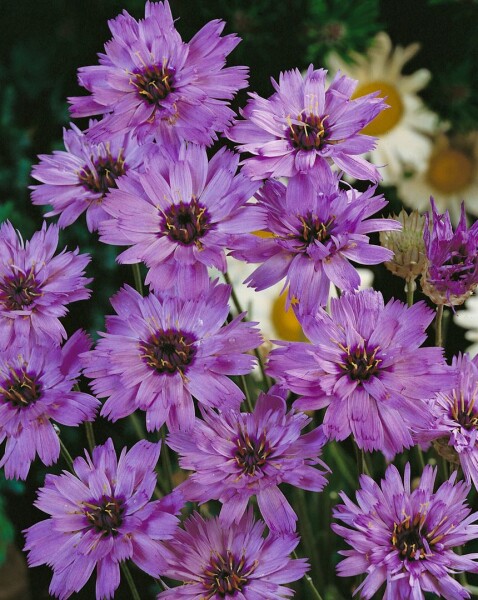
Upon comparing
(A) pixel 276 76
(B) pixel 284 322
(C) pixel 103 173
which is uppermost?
(C) pixel 103 173

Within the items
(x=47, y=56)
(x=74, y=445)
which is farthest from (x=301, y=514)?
(x=47, y=56)

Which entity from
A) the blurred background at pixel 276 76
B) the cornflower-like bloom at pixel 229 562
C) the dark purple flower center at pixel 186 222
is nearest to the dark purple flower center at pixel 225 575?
the cornflower-like bloom at pixel 229 562

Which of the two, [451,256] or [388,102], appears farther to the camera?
[388,102]

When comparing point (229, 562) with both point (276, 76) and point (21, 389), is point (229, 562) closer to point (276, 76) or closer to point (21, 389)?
point (21, 389)

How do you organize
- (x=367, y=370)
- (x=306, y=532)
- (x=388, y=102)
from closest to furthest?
1. (x=367, y=370)
2. (x=306, y=532)
3. (x=388, y=102)

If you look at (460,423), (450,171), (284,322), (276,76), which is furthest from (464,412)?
(450,171)

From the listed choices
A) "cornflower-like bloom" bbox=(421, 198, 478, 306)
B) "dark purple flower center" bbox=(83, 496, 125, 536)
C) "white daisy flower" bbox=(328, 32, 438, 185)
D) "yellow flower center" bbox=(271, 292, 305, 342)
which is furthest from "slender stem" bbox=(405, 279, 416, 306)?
"white daisy flower" bbox=(328, 32, 438, 185)

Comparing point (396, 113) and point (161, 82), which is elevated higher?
point (161, 82)

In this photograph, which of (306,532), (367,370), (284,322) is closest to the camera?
(367,370)

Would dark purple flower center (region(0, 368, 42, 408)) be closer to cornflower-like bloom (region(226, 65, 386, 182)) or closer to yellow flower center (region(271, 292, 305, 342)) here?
cornflower-like bloom (region(226, 65, 386, 182))
